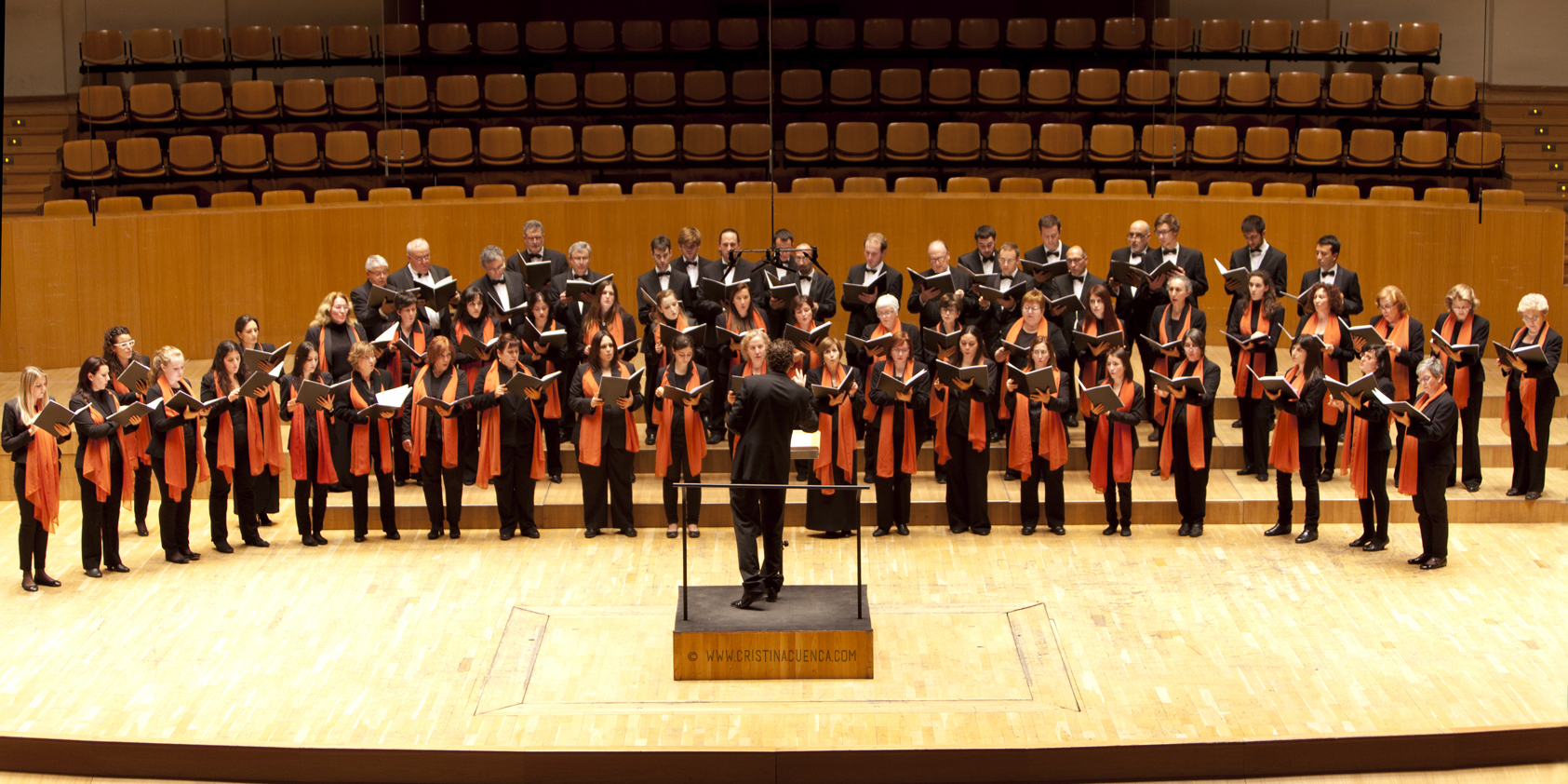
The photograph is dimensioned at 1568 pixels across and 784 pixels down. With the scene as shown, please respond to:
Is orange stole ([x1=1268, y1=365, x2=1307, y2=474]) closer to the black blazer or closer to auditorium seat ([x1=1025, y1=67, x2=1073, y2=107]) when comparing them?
the black blazer

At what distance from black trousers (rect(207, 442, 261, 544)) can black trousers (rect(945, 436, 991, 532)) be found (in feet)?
10.6

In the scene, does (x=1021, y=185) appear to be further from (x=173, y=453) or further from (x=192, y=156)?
(x=192, y=156)

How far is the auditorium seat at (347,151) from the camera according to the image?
956 centimetres

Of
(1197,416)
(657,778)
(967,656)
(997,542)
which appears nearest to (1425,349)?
(1197,416)

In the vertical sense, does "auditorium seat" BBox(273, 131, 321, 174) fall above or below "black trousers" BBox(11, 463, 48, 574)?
above

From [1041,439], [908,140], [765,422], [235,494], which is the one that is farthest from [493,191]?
[765,422]

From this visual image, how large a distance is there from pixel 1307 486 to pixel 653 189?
460 centimetres

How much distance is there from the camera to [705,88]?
1004cm

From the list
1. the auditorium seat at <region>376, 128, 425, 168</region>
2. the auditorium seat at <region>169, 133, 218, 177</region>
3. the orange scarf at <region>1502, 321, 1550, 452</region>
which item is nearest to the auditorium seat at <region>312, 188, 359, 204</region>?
the auditorium seat at <region>376, 128, 425, 168</region>

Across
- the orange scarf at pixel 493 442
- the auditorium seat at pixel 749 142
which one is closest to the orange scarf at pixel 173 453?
the orange scarf at pixel 493 442

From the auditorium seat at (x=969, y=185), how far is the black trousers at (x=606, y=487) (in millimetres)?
3547

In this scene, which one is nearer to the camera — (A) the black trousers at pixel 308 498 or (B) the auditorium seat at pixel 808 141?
(A) the black trousers at pixel 308 498

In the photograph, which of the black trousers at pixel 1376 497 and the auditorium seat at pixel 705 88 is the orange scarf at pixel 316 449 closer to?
the auditorium seat at pixel 705 88

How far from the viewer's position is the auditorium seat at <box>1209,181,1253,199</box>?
8820mm
